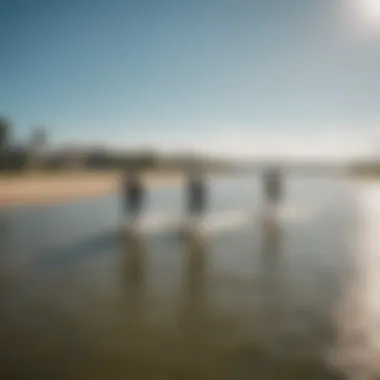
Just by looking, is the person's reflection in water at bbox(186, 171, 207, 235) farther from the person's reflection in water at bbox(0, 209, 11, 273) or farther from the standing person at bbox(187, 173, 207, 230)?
the person's reflection in water at bbox(0, 209, 11, 273)

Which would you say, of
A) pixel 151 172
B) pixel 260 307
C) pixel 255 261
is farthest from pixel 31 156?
pixel 260 307

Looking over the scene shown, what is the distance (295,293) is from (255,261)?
3.42 meters

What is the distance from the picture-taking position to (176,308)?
29.0 ft

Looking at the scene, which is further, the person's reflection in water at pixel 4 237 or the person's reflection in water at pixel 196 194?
the person's reflection in water at pixel 196 194

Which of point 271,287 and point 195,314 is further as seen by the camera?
point 271,287

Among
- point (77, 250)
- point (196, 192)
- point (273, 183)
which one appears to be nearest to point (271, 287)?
point (77, 250)

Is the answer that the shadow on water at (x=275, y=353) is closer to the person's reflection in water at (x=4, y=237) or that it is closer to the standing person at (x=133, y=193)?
the person's reflection in water at (x=4, y=237)

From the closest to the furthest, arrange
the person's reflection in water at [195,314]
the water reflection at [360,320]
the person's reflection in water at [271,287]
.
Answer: the water reflection at [360,320], the person's reflection in water at [195,314], the person's reflection in water at [271,287]

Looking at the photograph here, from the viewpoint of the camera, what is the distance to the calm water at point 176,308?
6312mm

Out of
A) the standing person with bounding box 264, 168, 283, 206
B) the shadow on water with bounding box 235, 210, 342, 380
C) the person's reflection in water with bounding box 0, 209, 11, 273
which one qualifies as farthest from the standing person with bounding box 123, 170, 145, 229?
the shadow on water with bounding box 235, 210, 342, 380

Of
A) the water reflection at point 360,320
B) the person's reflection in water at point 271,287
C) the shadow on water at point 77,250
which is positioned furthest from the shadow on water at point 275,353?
the shadow on water at point 77,250

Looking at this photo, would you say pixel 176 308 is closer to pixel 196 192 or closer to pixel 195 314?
pixel 195 314

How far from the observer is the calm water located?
6.31 meters

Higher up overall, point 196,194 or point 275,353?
point 196,194
